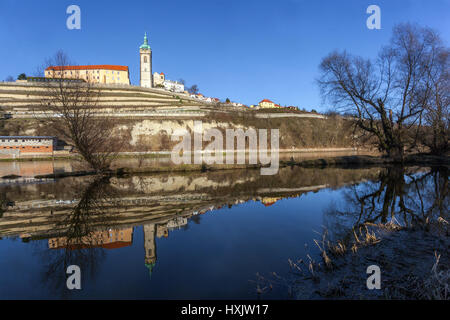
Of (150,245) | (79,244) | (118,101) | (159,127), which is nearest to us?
(79,244)

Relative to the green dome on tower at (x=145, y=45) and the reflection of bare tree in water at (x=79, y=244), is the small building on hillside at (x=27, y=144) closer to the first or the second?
the reflection of bare tree in water at (x=79, y=244)

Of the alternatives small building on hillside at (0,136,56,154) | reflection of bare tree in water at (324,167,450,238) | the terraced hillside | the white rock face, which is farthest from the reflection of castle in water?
the terraced hillside

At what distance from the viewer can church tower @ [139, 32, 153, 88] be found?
4422 inches

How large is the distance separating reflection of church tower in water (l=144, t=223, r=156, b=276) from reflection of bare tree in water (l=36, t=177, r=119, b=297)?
1180mm

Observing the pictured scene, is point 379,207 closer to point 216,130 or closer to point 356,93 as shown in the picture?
point 356,93

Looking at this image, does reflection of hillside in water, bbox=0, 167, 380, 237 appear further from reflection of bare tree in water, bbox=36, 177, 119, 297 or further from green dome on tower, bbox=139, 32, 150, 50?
green dome on tower, bbox=139, 32, 150, 50

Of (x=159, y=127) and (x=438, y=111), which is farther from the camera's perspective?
(x=159, y=127)

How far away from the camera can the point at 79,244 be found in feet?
22.4

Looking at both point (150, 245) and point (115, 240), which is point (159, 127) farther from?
point (150, 245)

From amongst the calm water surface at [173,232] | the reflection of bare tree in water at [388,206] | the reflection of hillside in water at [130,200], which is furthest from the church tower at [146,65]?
the reflection of bare tree in water at [388,206]

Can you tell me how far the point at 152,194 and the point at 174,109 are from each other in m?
63.4

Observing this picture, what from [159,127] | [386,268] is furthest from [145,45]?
[386,268]

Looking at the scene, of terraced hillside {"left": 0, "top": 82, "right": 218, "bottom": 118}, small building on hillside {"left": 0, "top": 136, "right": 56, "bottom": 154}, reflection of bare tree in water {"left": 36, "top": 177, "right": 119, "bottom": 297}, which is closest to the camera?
reflection of bare tree in water {"left": 36, "top": 177, "right": 119, "bottom": 297}

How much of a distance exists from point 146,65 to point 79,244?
403 ft
